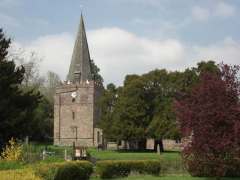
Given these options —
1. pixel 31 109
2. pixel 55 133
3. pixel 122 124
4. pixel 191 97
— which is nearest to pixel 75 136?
pixel 55 133

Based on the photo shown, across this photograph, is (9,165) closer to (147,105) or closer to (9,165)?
(9,165)

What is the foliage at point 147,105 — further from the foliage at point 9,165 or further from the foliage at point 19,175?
the foliage at point 19,175

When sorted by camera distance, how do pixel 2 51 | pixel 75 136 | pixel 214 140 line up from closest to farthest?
pixel 214 140
pixel 2 51
pixel 75 136

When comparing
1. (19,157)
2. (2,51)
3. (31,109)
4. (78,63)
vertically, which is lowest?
(19,157)

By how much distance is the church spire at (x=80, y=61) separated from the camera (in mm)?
97375

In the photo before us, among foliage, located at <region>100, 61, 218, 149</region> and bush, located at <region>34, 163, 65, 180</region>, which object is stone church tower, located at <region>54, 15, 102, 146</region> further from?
bush, located at <region>34, 163, 65, 180</region>

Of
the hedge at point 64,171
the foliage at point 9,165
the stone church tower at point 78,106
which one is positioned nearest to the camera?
the hedge at point 64,171

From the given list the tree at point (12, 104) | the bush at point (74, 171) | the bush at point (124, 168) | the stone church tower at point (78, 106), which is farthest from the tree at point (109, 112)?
the bush at point (74, 171)

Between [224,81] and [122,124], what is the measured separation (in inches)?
1766

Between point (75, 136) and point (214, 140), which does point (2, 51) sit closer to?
point (214, 140)

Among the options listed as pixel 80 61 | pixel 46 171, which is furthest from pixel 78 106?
pixel 46 171

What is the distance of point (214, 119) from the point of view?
24.6 metres

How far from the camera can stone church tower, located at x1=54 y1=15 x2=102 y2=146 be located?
9331cm

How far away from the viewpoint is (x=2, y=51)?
3072 cm
